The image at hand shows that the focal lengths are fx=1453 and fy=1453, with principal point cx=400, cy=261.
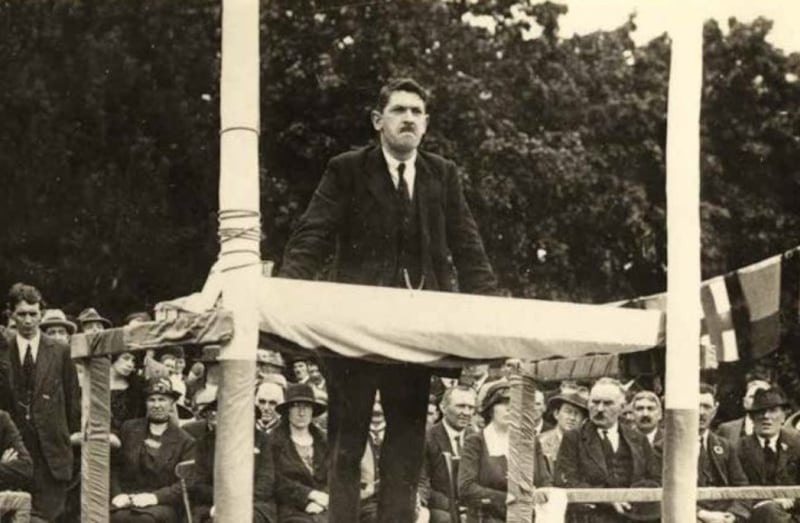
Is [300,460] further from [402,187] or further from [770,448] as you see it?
[770,448]

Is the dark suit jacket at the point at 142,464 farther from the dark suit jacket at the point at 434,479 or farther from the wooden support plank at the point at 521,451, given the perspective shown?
the wooden support plank at the point at 521,451

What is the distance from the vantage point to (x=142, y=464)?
796 cm

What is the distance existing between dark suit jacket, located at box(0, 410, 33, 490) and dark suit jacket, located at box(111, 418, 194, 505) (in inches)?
22.9

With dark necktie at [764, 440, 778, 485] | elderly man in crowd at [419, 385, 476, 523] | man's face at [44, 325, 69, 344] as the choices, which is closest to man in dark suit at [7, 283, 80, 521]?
man's face at [44, 325, 69, 344]

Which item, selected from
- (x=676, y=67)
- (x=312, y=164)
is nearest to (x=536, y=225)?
(x=312, y=164)

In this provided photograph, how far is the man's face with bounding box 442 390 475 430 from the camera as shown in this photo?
8992 mm

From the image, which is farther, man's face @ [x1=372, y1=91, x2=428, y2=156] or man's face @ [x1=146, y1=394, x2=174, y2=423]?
man's face @ [x1=146, y1=394, x2=174, y2=423]

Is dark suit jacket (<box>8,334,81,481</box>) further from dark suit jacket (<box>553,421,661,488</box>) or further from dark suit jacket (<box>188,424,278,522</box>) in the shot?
dark suit jacket (<box>553,421,661,488</box>)

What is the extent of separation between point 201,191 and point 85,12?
2.31 meters

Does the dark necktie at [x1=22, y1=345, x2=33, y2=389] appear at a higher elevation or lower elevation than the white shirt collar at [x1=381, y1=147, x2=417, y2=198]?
lower

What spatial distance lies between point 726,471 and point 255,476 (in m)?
3.30

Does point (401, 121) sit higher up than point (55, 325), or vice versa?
point (401, 121)

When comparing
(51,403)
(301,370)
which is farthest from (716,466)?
(51,403)

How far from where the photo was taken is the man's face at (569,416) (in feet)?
31.0
